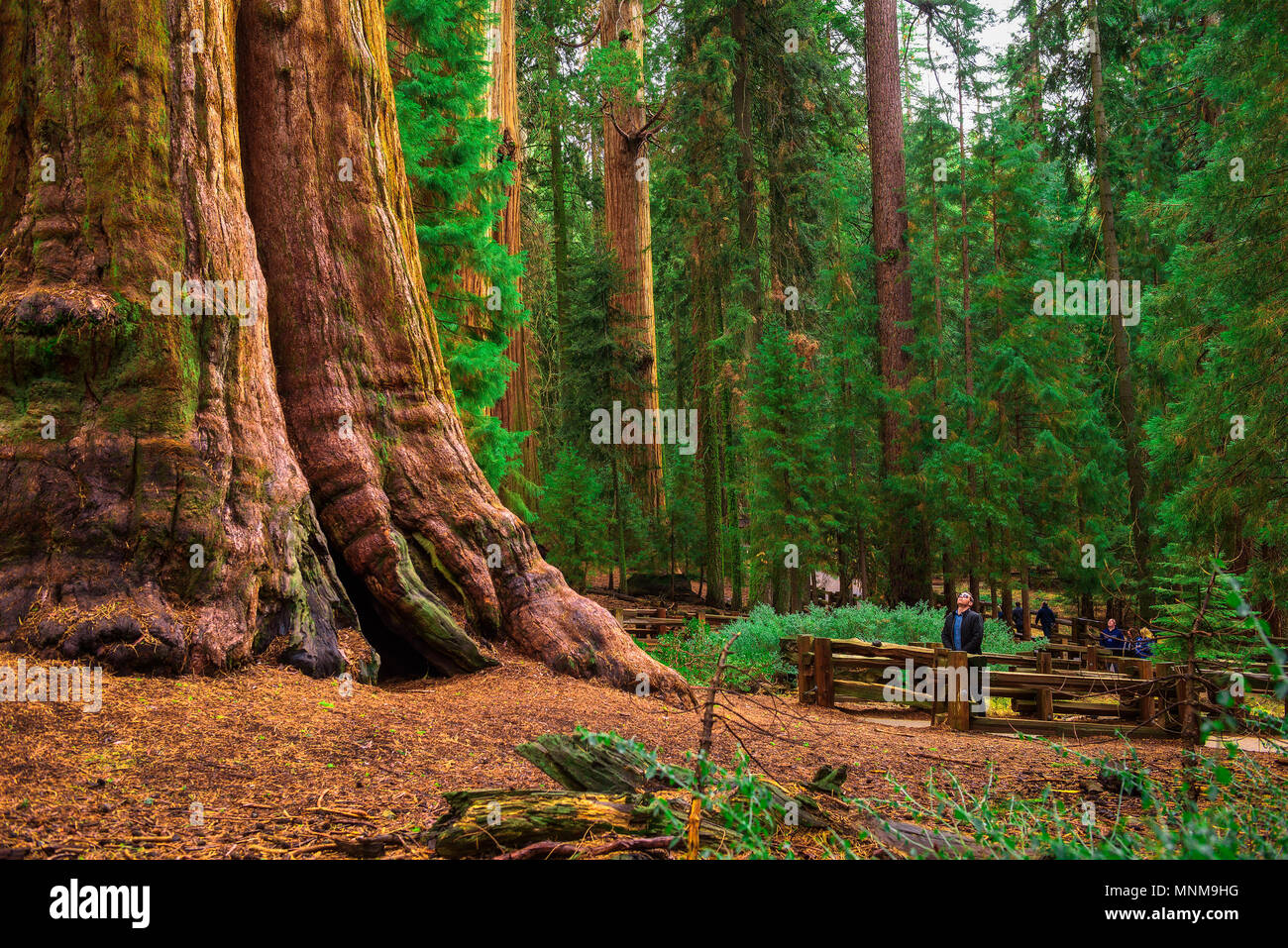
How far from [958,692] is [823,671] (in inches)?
82.4

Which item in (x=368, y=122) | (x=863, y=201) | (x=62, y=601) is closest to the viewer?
(x=62, y=601)

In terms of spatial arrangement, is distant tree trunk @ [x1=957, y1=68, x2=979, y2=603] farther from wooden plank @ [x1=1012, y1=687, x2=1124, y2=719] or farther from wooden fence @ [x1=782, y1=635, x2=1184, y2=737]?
wooden plank @ [x1=1012, y1=687, x2=1124, y2=719]

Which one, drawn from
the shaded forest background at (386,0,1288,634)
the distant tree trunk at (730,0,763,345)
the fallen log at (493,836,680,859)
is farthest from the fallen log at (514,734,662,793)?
the distant tree trunk at (730,0,763,345)

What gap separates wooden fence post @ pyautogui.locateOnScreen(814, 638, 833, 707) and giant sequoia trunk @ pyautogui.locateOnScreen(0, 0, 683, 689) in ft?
15.6

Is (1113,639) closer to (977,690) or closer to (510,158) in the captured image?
(977,690)

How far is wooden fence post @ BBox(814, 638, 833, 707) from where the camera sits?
1158 cm

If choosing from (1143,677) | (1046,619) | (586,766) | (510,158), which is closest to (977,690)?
(1143,677)

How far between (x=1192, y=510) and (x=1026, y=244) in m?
10.2

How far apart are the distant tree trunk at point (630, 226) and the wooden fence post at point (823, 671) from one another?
43.1 feet

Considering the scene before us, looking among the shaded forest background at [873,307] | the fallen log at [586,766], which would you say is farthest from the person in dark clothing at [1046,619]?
the fallen log at [586,766]

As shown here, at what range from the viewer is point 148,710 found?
4359mm

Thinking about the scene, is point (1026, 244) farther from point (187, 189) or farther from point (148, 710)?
point (148, 710)

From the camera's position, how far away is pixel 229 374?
5977 millimetres

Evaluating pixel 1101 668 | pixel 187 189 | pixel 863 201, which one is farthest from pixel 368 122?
pixel 863 201
